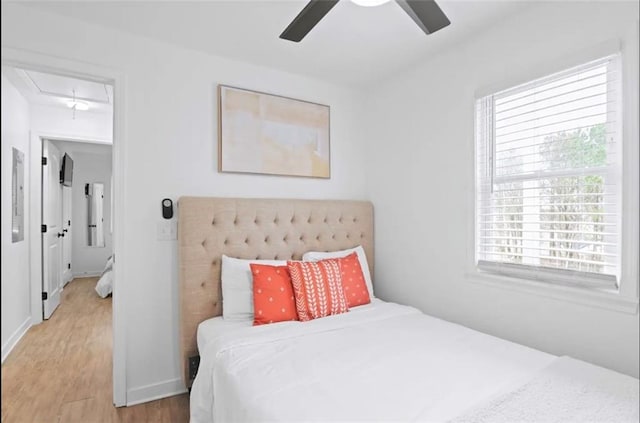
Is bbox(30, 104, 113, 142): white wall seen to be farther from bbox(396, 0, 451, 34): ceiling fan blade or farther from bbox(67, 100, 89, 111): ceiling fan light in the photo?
bbox(396, 0, 451, 34): ceiling fan blade

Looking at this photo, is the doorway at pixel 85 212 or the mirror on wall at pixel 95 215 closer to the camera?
the doorway at pixel 85 212

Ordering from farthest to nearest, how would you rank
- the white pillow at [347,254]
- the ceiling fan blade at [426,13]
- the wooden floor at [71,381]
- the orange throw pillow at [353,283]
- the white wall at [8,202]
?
the white pillow at [347,254]
the orange throw pillow at [353,283]
the wooden floor at [71,381]
the ceiling fan blade at [426,13]
the white wall at [8,202]

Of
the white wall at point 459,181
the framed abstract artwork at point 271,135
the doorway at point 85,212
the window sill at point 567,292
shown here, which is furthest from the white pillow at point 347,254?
the doorway at point 85,212

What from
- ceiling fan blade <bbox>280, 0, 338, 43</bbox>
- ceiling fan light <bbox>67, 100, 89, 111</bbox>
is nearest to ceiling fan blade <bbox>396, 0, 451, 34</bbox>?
ceiling fan blade <bbox>280, 0, 338, 43</bbox>

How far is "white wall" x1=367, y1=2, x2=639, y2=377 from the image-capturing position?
5.63 ft

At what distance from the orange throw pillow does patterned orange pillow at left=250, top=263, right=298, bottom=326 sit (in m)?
0.43

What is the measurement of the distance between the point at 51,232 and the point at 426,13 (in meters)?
4.65

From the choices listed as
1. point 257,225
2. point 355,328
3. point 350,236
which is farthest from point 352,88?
point 355,328

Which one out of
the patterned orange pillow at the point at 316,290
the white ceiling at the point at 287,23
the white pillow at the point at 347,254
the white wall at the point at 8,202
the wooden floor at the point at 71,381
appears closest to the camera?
the white wall at the point at 8,202

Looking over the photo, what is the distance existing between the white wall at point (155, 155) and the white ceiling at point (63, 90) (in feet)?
1.90

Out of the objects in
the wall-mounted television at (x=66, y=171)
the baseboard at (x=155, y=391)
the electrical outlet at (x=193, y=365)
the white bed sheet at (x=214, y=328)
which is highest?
the wall-mounted television at (x=66, y=171)

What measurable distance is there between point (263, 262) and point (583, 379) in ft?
5.94

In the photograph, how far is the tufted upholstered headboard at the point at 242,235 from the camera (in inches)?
91.0

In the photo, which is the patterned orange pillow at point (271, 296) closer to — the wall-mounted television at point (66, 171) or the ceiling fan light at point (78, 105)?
the ceiling fan light at point (78, 105)
